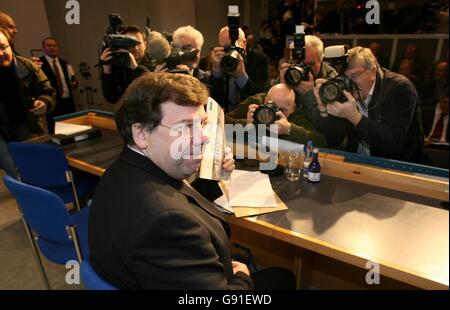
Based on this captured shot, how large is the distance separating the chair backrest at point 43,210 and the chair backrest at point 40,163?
0.48 metres

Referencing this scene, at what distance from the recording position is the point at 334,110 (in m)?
1.37

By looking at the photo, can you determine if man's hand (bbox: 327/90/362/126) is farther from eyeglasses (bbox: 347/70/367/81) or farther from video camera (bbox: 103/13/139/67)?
video camera (bbox: 103/13/139/67)

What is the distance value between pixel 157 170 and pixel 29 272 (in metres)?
1.57

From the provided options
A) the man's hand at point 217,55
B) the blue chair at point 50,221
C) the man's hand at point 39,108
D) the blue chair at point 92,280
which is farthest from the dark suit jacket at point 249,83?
the blue chair at point 92,280

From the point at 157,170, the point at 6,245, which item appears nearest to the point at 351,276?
the point at 157,170

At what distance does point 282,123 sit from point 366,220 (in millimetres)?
588

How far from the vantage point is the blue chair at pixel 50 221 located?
1.23 meters

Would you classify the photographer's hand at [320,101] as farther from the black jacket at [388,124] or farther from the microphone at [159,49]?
the microphone at [159,49]

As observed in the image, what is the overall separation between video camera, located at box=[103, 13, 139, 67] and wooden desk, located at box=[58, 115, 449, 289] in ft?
3.91

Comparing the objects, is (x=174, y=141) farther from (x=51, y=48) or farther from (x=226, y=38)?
(x=51, y=48)

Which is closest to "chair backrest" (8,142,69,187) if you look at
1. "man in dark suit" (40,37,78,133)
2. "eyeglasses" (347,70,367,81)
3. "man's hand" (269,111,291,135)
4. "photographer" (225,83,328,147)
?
"photographer" (225,83,328,147)

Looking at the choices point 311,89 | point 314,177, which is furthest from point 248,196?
point 311,89

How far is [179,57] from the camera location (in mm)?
1826
